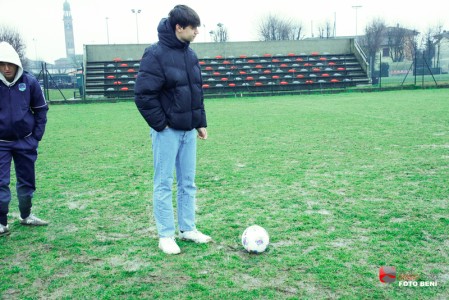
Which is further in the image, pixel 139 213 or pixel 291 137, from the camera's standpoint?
pixel 291 137

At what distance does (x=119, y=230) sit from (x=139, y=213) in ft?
1.91

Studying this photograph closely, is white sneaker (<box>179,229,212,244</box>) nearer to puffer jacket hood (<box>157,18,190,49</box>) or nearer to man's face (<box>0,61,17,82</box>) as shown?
puffer jacket hood (<box>157,18,190,49</box>)

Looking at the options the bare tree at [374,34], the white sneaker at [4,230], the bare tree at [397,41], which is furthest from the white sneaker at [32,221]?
the bare tree at [397,41]

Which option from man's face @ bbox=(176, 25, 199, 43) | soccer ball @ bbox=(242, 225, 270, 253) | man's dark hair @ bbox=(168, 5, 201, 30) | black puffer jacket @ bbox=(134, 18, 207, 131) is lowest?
soccer ball @ bbox=(242, 225, 270, 253)

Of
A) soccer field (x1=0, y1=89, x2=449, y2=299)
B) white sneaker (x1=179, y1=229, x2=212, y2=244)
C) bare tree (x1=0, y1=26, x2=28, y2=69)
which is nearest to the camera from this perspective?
soccer field (x1=0, y1=89, x2=449, y2=299)

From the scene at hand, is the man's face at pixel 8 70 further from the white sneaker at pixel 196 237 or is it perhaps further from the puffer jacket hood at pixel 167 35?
the white sneaker at pixel 196 237

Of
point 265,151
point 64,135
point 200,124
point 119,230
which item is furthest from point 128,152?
point 200,124

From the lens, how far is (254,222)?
446 cm

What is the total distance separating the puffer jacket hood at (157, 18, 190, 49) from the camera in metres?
3.57

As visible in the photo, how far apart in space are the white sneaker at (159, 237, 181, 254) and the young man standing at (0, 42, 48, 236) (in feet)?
5.41

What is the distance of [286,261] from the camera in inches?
137

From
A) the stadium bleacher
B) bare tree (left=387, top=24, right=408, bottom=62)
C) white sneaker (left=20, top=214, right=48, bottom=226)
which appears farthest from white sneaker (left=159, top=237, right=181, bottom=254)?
bare tree (left=387, top=24, right=408, bottom=62)

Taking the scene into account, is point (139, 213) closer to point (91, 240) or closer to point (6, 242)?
point (91, 240)

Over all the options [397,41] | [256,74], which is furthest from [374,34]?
[256,74]
